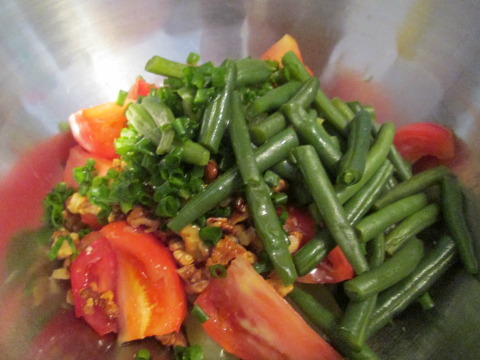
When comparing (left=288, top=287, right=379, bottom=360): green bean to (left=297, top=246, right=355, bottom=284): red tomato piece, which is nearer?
(left=288, top=287, right=379, bottom=360): green bean

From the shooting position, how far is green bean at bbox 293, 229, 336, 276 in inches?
98.0

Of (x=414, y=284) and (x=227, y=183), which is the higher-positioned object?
(x=227, y=183)

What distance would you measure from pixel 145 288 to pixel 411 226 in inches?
86.9

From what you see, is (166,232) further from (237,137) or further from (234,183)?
(237,137)

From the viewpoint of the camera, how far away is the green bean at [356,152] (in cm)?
252

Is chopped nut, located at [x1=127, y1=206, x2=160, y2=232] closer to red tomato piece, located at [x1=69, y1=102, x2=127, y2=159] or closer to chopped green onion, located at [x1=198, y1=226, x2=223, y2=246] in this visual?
chopped green onion, located at [x1=198, y1=226, x2=223, y2=246]

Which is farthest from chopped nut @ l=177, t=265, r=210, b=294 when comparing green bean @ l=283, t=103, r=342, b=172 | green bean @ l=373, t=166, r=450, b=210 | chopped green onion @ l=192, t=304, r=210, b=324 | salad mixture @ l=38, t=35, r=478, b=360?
green bean @ l=373, t=166, r=450, b=210

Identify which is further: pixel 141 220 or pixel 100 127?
pixel 100 127

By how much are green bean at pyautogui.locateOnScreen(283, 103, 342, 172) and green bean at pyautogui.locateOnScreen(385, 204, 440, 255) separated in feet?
2.48

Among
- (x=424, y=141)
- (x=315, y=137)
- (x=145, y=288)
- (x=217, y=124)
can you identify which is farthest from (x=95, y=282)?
(x=424, y=141)

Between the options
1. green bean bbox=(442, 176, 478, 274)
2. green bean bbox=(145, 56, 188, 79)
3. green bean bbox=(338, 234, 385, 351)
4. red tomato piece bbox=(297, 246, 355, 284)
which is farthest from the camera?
green bean bbox=(145, 56, 188, 79)

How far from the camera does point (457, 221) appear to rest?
2.86 meters

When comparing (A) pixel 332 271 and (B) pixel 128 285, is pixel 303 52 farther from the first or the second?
(B) pixel 128 285

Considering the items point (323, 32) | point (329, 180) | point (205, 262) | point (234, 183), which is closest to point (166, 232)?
point (205, 262)
